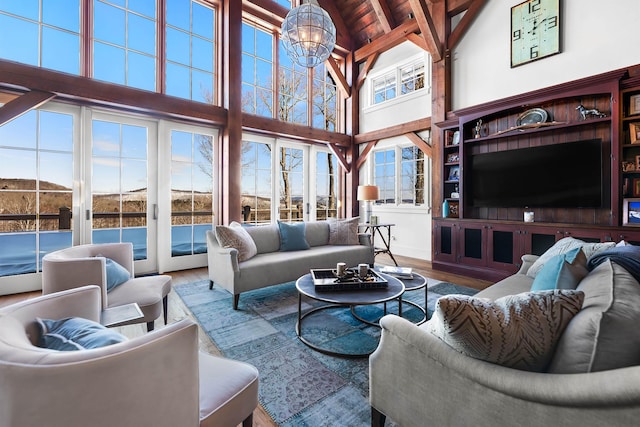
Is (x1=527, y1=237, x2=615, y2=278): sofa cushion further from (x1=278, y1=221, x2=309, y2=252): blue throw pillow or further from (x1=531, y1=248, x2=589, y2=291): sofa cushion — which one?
(x1=278, y1=221, x2=309, y2=252): blue throw pillow

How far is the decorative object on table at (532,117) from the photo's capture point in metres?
3.88

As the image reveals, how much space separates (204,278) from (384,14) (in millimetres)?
5855

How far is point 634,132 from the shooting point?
3.21 m

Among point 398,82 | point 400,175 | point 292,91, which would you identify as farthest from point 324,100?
point 400,175

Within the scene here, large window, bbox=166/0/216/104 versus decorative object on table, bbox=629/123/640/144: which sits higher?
large window, bbox=166/0/216/104

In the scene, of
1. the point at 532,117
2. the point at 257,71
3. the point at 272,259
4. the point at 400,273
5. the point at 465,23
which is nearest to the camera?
the point at 400,273

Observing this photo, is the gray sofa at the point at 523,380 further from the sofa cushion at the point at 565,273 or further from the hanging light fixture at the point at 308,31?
the hanging light fixture at the point at 308,31

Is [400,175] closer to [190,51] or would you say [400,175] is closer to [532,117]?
[532,117]

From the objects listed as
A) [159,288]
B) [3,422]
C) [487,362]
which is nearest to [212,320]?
[159,288]

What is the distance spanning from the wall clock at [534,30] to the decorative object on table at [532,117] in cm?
72

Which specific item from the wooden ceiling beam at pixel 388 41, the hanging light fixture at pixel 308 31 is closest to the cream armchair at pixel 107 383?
the hanging light fixture at pixel 308 31

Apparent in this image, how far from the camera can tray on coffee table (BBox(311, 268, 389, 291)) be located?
2342 mm

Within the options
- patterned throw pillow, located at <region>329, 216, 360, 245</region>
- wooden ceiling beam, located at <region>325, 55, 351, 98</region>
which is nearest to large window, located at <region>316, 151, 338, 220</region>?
wooden ceiling beam, located at <region>325, 55, 351, 98</region>

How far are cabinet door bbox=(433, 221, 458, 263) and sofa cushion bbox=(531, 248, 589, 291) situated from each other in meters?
2.96
